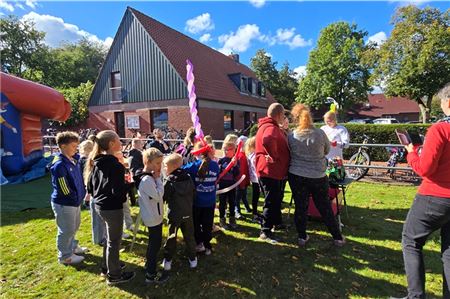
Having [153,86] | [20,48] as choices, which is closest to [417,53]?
[153,86]

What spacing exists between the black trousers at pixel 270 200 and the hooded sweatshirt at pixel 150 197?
156 cm

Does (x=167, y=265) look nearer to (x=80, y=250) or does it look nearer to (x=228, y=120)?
(x=80, y=250)

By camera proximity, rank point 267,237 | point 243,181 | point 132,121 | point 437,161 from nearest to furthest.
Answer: point 437,161 → point 267,237 → point 243,181 → point 132,121

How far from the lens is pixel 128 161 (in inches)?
182

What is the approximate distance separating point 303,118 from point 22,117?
855 cm

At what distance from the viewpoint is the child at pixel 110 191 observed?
313 centimetres

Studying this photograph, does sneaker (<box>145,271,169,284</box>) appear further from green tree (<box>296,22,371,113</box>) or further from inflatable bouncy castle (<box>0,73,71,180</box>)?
green tree (<box>296,22,371,113</box>)

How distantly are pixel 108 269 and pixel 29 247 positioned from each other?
6.12 feet

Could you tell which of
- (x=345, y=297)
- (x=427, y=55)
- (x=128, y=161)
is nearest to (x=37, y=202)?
(x=128, y=161)

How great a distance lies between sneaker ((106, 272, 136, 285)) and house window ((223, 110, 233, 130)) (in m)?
18.7

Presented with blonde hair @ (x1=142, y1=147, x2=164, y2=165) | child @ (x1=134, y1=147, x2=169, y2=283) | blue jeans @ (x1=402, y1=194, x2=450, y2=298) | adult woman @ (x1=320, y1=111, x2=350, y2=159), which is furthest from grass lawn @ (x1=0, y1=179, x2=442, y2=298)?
blonde hair @ (x1=142, y1=147, x2=164, y2=165)

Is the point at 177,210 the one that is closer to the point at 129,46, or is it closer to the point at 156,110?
the point at 156,110

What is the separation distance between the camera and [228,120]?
22.6m

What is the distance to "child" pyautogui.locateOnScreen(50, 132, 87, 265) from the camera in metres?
3.50
